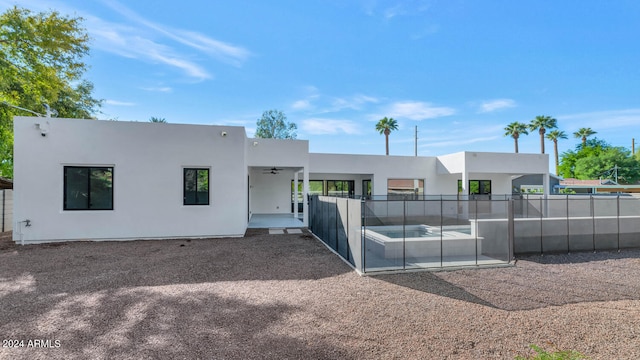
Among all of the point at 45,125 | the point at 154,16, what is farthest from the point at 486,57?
the point at 45,125

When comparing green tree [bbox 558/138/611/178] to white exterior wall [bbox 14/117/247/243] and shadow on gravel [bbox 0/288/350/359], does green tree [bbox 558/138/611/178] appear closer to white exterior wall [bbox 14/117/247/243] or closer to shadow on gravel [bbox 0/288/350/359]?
white exterior wall [bbox 14/117/247/243]

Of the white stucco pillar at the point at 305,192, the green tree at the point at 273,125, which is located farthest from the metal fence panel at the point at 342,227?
the green tree at the point at 273,125

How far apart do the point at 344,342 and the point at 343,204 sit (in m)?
4.16

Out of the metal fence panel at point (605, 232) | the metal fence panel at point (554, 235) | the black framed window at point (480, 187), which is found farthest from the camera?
the black framed window at point (480, 187)

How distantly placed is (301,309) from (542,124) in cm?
4133

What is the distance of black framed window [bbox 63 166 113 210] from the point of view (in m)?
9.08

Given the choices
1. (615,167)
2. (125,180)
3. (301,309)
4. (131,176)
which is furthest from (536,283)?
(615,167)

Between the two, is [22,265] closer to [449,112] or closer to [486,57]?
[486,57]

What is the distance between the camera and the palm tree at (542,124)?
34.4 metres

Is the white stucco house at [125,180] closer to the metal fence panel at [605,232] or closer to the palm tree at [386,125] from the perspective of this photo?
the metal fence panel at [605,232]

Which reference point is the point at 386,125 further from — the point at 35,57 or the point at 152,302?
the point at 152,302

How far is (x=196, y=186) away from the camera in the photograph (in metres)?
9.87

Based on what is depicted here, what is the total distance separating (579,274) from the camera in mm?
6148

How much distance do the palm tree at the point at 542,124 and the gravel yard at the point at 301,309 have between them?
34.6 meters
